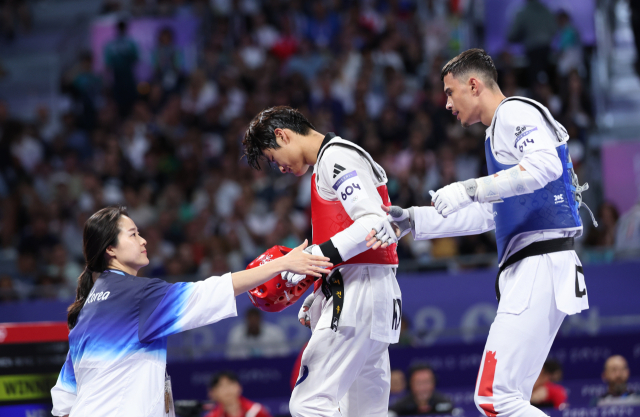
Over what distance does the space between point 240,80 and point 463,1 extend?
188 inches

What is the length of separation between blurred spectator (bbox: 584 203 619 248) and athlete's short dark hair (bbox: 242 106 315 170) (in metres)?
6.34

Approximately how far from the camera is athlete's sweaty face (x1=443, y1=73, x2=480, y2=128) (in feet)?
16.5

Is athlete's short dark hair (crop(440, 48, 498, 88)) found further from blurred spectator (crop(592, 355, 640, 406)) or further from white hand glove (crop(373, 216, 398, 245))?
blurred spectator (crop(592, 355, 640, 406))

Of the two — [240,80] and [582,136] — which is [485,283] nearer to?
[582,136]

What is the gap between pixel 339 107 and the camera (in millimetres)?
13750

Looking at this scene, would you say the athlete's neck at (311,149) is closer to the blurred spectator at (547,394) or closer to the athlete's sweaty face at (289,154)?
the athlete's sweaty face at (289,154)

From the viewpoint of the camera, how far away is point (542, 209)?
4684 millimetres

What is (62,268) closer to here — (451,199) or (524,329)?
(451,199)

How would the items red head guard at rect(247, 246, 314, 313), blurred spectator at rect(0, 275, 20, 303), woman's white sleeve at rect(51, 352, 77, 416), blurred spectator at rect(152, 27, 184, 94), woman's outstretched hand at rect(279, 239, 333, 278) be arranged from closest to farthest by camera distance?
woman's outstretched hand at rect(279, 239, 333, 278), woman's white sleeve at rect(51, 352, 77, 416), red head guard at rect(247, 246, 314, 313), blurred spectator at rect(0, 275, 20, 303), blurred spectator at rect(152, 27, 184, 94)

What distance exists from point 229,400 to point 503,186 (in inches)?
172

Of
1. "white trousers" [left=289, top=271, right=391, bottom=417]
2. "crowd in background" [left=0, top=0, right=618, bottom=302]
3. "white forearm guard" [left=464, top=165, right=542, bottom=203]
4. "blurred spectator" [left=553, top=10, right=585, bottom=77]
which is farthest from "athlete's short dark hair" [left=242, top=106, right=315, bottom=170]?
"blurred spectator" [left=553, top=10, right=585, bottom=77]

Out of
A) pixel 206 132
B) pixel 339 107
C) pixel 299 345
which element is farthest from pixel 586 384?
pixel 206 132

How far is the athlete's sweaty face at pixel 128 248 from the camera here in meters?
4.63

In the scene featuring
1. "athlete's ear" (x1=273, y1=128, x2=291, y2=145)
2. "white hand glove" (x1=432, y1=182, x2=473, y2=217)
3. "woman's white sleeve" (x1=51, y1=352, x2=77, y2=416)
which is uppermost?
"athlete's ear" (x1=273, y1=128, x2=291, y2=145)
